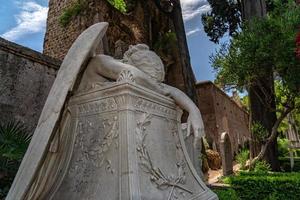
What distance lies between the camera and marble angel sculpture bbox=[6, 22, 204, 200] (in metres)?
2.02

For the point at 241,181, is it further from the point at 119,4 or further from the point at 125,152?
the point at 119,4

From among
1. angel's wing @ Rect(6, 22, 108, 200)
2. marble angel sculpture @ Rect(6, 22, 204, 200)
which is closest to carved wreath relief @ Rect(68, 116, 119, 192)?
marble angel sculpture @ Rect(6, 22, 204, 200)

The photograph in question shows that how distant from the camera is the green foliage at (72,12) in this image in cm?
1095

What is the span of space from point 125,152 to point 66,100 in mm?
777

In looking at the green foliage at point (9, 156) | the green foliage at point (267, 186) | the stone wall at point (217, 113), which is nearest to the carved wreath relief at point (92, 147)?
the green foliage at point (9, 156)

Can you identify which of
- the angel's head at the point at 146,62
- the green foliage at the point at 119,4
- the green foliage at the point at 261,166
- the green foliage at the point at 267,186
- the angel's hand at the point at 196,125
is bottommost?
the green foliage at the point at 267,186

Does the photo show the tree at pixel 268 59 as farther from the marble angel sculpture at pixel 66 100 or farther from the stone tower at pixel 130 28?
the marble angel sculpture at pixel 66 100

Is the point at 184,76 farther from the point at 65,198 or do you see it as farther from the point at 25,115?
the point at 65,198

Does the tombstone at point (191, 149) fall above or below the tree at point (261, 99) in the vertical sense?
below

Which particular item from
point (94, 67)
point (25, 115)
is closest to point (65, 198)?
point (94, 67)

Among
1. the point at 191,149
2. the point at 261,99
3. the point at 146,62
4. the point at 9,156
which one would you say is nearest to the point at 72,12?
the point at 261,99

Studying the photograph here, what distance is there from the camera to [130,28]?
12594 mm

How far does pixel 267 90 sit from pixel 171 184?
7212 mm

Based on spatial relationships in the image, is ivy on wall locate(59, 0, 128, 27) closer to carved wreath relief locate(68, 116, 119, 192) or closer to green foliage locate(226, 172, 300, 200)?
green foliage locate(226, 172, 300, 200)
